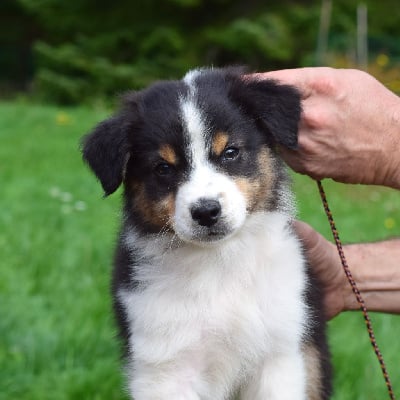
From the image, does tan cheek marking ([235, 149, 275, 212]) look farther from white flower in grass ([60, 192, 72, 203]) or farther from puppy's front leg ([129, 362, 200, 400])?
white flower in grass ([60, 192, 72, 203])

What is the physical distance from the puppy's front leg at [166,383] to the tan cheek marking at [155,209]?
58cm

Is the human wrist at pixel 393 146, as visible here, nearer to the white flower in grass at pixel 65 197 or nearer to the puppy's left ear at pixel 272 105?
the puppy's left ear at pixel 272 105

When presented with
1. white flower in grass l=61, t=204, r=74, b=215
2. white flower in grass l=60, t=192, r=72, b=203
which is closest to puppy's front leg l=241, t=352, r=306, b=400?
white flower in grass l=61, t=204, r=74, b=215

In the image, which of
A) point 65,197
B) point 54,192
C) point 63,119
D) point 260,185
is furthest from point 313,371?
point 63,119

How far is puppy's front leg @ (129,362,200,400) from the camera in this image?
311cm

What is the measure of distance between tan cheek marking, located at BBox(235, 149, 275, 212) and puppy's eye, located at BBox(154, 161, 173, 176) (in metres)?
0.27

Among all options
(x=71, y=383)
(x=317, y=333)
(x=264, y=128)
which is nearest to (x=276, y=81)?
(x=264, y=128)

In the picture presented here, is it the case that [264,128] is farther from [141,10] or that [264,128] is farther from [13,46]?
[13,46]

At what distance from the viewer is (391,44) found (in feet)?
52.6

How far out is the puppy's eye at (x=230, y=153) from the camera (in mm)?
3131

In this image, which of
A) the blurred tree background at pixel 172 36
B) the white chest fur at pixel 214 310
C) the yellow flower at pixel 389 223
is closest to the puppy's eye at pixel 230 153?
the white chest fur at pixel 214 310

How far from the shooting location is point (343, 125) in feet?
11.3

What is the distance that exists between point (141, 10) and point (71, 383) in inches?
666

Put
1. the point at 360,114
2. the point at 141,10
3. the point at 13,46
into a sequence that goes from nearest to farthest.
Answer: the point at 360,114
the point at 141,10
the point at 13,46
